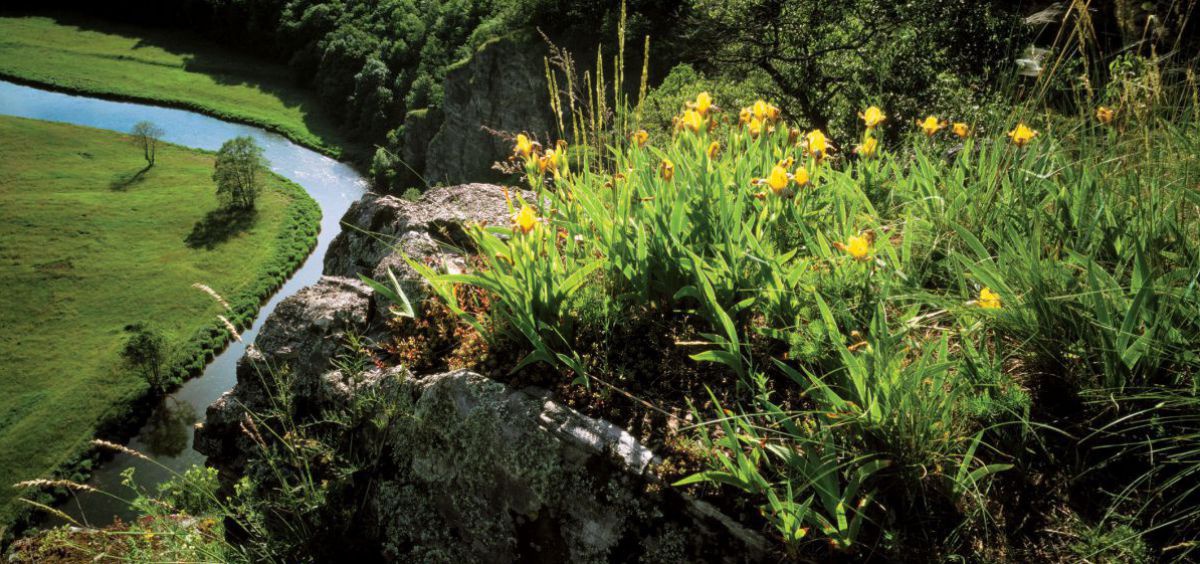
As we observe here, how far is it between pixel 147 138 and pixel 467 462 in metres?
63.8

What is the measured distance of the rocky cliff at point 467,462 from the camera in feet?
8.12

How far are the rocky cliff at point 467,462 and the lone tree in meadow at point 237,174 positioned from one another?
49298mm

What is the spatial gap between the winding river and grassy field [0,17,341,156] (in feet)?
4.74

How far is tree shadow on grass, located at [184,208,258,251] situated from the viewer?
43.1 m

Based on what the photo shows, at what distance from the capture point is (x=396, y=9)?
215ft

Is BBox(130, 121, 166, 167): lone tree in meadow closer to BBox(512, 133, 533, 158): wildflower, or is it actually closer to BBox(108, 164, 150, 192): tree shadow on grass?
BBox(108, 164, 150, 192): tree shadow on grass

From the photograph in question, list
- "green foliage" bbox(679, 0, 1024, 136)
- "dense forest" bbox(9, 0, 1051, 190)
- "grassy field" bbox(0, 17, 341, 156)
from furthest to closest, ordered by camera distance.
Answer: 1. "grassy field" bbox(0, 17, 341, 156)
2. "dense forest" bbox(9, 0, 1051, 190)
3. "green foliage" bbox(679, 0, 1024, 136)

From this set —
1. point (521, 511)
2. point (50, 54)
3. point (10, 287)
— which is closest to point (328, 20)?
point (50, 54)

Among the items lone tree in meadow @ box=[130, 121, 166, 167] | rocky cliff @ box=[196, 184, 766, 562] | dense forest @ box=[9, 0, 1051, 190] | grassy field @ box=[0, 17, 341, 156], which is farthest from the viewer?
grassy field @ box=[0, 17, 341, 156]

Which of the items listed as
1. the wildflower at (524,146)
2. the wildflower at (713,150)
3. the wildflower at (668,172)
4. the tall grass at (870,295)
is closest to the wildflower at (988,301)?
the tall grass at (870,295)

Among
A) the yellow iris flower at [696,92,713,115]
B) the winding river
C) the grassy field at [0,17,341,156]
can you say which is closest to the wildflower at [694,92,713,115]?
the yellow iris flower at [696,92,713,115]

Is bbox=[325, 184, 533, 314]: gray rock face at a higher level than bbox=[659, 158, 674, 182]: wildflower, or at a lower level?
lower

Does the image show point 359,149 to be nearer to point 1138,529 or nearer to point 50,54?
point 50,54

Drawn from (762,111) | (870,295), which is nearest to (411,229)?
(762,111)
